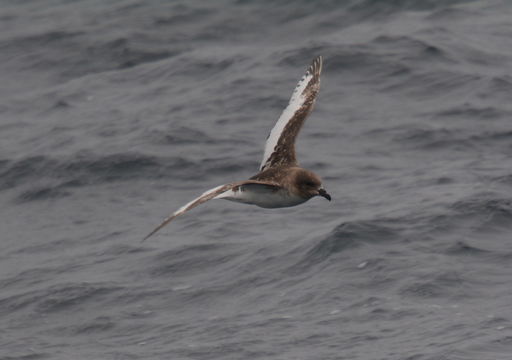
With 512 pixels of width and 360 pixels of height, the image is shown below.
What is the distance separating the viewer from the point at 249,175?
22250 mm

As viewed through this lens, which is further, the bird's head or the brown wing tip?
the brown wing tip

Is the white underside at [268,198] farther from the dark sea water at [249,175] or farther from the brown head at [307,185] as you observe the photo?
the dark sea water at [249,175]

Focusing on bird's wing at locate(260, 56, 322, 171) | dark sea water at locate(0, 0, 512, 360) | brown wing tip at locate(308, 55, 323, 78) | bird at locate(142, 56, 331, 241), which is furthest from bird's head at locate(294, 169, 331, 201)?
brown wing tip at locate(308, 55, 323, 78)

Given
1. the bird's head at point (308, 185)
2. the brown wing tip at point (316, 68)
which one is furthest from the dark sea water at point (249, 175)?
the brown wing tip at point (316, 68)

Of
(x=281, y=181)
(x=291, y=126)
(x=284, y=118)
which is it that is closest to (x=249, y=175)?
(x=284, y=118)

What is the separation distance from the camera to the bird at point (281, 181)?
1369 cm

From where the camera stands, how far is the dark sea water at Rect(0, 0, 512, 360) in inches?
656

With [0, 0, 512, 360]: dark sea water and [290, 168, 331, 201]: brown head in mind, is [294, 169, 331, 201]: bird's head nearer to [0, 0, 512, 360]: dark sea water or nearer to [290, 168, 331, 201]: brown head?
[290, 168, 331, 201]: brown head

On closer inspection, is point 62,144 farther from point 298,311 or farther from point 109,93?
point 298,311

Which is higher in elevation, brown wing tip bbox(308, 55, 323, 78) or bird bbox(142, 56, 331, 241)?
brown wing tip bbox(308, 55, 323, 78)

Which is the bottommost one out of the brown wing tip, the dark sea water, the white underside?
the dark sea water

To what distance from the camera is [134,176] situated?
23078mm

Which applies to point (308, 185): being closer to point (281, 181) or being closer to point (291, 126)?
point (281, 181)

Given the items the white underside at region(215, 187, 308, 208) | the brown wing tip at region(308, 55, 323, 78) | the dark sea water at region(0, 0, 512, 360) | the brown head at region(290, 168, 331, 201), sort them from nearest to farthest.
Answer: the white underside at region(215, 187, 308, 208) < the brown head at region(290, 168, 331, 201) < the dark sea water at region(0, 0, 512, 360) < the brown wing tip at region(308, 55, 323, 78)
